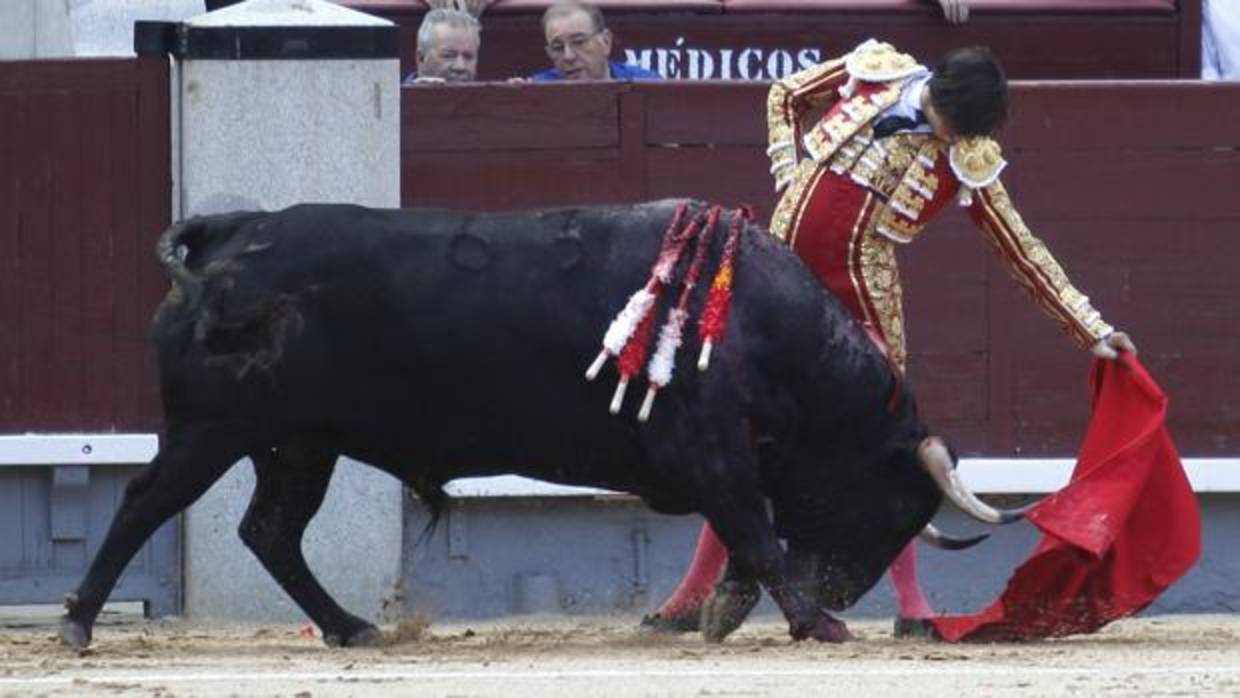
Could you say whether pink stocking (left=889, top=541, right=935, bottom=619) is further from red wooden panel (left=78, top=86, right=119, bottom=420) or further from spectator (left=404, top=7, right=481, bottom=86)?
red wooden panel (left=78, top=86, right=119, bottom=420)

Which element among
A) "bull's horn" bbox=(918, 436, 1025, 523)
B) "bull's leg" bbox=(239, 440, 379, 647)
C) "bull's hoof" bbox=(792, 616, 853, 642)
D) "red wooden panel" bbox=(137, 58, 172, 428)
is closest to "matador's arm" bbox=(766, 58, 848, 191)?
"bull's horn" bbox=(918, 436, 1025, 523)

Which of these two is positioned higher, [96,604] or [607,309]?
[607,309]

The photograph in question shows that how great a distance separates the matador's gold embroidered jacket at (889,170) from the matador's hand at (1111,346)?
0.02 metres

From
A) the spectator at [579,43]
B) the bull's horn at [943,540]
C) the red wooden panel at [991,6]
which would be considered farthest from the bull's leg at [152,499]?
the red wooden panel at [991,6]

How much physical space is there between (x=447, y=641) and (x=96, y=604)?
0.93 metres

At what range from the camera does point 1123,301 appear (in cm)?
1023

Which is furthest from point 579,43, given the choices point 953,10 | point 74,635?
point 74,635

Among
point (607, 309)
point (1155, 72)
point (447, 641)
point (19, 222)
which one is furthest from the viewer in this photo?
point (1155, 72)

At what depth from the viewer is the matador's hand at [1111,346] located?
8492mm

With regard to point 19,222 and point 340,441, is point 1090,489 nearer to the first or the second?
point 340,441

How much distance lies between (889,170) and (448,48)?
7.14 ft

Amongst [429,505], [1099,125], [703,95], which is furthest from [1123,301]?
[429,505]

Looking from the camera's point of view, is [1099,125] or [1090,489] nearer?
[1090,489]

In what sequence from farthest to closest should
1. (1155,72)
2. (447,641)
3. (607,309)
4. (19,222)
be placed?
(1155,72)
(19,222)
(447,641)
(607,309)
